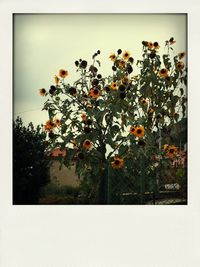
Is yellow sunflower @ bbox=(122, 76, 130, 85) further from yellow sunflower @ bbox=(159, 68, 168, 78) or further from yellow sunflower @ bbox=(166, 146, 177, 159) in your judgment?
yellow sunflower @ bbox=(166, 146, 177, 159)

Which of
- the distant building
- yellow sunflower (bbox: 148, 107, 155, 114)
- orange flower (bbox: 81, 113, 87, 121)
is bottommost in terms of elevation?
the distant building

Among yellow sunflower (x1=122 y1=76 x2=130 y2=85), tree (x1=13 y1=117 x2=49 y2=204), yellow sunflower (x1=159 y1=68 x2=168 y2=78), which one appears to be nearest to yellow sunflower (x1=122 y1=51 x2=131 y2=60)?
yellow sunflower (x1=122 y1=76 x2=130 y2=85)

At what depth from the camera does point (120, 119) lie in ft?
9.90

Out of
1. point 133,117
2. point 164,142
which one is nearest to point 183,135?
point 164,142

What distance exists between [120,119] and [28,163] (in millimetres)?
660

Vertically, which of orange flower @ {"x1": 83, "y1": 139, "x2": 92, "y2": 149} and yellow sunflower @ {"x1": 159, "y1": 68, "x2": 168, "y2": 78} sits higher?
yellow sunflower @ {"x1": 159, "y1": 68, "x2": 168, "y2": 78}

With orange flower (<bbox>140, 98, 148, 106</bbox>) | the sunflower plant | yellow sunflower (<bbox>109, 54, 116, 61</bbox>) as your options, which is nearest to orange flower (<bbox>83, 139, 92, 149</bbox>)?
the sunflower plant

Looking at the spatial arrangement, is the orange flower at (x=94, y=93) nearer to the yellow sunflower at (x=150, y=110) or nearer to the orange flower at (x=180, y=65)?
the yellow sunflower at (x=150, y=110)

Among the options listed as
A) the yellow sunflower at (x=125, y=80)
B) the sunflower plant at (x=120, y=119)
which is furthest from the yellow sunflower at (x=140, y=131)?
the yellow sunflower at (x=125, y=80)

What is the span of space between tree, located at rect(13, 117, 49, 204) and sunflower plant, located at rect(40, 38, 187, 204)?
91 millimetres

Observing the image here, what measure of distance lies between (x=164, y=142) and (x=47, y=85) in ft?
2.77

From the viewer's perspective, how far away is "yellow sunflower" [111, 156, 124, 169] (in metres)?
3.01

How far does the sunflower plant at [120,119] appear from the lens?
9.86 ft

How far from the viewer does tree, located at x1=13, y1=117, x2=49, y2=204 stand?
118 inches
